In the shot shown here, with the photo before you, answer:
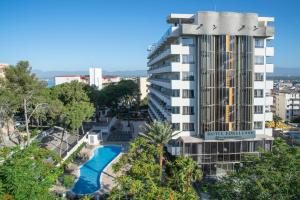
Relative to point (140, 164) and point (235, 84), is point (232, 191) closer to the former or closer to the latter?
point (140, 164)

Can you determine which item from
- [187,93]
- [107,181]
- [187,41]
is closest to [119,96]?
[187,93]

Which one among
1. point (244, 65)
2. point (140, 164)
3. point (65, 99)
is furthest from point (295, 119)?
point (140, 164)

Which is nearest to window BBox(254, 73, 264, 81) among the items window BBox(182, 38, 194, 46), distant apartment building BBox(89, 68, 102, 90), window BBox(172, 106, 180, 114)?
window BBox(182, 38, 194, 46)

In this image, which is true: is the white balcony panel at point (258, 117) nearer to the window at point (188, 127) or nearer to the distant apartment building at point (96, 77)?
the window at point (188, 127)

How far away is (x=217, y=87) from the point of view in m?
37.4

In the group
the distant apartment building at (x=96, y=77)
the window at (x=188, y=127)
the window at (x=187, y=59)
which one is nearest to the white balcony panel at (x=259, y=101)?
the window at (x=188, y=127)

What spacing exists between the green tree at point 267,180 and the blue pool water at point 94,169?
709 inches

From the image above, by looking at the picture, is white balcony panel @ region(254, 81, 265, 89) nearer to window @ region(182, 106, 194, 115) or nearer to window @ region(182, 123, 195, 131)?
window @ region(182, 106, 194, 115)

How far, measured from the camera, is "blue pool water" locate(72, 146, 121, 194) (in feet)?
114

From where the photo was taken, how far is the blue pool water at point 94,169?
34616mm

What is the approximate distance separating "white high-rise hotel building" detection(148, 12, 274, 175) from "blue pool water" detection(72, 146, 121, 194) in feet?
36.7

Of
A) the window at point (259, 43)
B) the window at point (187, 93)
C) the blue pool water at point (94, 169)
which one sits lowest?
the blue pool water at point (94, 169)

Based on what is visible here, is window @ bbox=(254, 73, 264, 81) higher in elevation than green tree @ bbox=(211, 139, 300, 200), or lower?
higher

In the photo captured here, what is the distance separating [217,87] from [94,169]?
21370 millimetres
